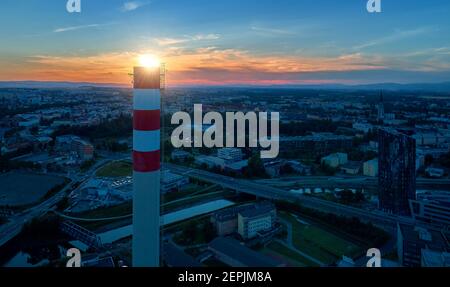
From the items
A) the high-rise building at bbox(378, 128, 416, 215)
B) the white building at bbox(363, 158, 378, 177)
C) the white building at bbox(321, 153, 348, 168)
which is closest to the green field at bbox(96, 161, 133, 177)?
the white building at bbox(321, 153, 348, 168)

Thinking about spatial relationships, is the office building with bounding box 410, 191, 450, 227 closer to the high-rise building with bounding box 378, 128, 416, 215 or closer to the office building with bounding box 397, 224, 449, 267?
the high-rise building with bounding box 378, 128, 416, 215

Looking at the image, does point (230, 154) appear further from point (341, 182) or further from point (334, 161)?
point (341, 182)

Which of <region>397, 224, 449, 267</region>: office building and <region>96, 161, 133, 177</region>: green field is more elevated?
<region>96, 161, 133, 177</region>: green field

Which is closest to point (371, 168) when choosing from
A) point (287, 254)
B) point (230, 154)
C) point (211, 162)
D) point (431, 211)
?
point (431, 211)

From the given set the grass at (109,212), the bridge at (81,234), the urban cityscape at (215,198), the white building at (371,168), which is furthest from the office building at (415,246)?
the white building at (371,168)
